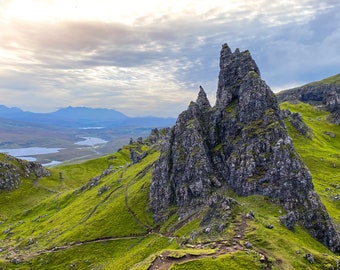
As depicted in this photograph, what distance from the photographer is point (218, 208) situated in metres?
113

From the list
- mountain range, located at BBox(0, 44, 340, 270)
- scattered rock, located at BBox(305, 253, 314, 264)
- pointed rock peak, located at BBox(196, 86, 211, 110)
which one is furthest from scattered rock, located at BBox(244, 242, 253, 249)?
pointed rock peak, located at BBox(196, 86, 211, 110)

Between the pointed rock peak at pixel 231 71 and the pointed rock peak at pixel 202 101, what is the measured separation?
666 centimetres

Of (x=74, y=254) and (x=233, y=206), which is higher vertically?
(x=233, y=206)

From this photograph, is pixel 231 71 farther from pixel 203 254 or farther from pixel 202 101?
pixel 203 254

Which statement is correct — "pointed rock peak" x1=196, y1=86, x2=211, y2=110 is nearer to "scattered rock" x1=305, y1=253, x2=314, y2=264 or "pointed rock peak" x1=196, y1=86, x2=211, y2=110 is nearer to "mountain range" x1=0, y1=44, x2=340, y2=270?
"mountain range" x1=0, y1=44, x2=340, y2=270

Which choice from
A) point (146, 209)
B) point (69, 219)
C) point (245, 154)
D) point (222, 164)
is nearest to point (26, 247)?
point (69, 219)

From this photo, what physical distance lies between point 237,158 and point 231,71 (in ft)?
208

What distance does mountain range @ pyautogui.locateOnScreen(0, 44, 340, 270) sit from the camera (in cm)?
8838

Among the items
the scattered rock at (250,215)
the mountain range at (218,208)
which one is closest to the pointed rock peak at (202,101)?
the mountain range at (218,208)

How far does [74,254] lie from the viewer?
145 meters

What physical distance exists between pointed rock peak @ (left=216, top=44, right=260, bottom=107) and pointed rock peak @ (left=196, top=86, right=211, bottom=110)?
21.9ft

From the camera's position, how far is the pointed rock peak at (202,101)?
184250mm

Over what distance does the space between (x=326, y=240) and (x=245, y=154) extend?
46247 mm

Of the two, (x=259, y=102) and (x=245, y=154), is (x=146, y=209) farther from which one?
(x=259, y=102)
